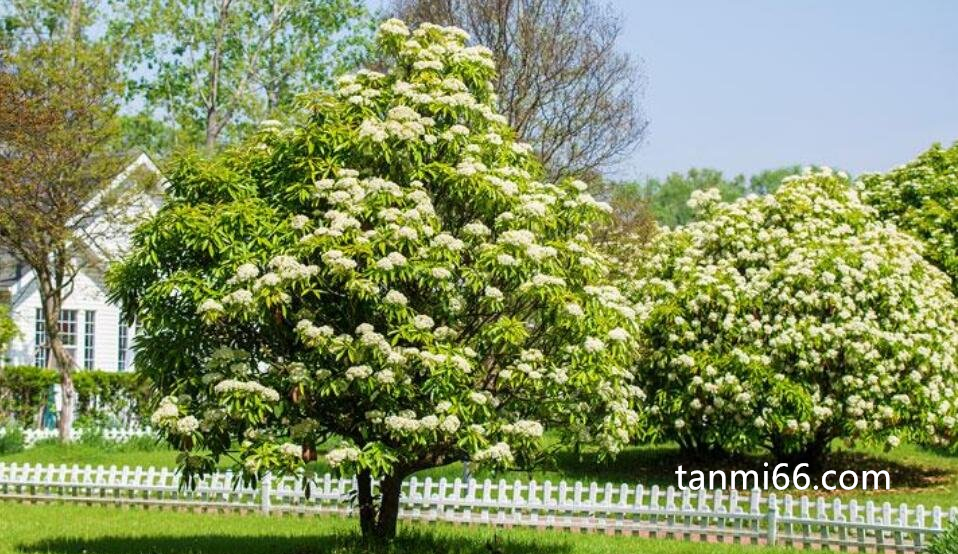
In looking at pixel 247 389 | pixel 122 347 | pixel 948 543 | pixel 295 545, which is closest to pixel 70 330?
pixel 122 347

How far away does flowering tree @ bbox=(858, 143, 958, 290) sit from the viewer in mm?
22000

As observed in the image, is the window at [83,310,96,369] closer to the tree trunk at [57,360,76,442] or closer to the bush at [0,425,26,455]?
the tree trunk at [57,360,76,442]

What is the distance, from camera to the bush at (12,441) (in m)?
24.3

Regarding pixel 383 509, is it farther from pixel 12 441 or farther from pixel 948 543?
pixel 12 441

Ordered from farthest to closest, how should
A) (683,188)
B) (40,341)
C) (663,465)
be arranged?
(683,188) → (40,341) → (663,465)

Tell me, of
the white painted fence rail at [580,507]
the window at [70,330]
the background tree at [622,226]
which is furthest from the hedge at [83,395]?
the background tree at [622,226]

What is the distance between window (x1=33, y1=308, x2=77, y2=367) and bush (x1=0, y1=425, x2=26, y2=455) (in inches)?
283

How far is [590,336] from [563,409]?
2.53 ft

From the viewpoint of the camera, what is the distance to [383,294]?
1080cm

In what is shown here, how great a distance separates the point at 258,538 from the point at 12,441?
42.5 ft

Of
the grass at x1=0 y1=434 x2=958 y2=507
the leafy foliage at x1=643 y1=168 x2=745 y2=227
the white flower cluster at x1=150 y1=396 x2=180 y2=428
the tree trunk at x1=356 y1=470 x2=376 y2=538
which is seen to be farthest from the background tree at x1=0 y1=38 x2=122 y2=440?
the leafy foliage at x1=643 y1=168 x2=745 y2=227

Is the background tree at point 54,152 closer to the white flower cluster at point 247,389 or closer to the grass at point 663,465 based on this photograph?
the grass at point 663,465

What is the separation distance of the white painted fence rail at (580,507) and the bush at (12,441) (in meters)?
5.31

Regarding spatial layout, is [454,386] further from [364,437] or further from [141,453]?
[141,453]
